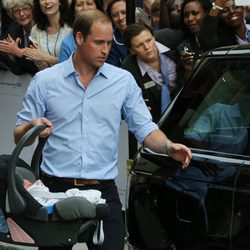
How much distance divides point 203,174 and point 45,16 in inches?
142

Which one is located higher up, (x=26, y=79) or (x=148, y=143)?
(x=148, y=143)

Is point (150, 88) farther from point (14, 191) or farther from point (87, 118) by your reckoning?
point (14, 191)

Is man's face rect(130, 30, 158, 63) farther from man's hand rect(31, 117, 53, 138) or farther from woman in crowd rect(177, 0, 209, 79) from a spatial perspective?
man's hand rect(31, 117, 53, 138)

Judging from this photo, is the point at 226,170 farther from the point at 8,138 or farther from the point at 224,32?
the point at 8,138

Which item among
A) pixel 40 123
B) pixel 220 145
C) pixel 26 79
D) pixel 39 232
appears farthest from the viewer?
pixel 26 79

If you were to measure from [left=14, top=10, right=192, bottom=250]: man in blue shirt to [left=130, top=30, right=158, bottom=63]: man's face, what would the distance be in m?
1.89

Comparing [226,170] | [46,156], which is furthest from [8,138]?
[226,170]

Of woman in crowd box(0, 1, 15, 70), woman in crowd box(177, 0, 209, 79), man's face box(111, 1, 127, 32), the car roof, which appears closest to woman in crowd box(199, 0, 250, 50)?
woman in crowd box(177, 0, 209, 79)

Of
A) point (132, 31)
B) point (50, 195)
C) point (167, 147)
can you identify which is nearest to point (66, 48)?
point (132, 31)

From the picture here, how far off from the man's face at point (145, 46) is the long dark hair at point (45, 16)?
116 centimetres

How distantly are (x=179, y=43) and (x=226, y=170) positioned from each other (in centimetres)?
281

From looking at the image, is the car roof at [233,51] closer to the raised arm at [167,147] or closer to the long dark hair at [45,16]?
the raised arm at [167,147]

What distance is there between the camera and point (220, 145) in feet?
13.5

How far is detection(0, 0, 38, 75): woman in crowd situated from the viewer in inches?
292
